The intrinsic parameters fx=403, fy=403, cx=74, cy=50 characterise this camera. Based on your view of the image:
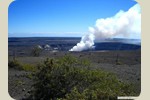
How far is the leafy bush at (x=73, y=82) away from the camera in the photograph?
4.40 meters

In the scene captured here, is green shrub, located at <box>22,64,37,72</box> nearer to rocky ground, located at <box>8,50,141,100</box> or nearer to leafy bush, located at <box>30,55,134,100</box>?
rocky ground, located at <box>8,50,141,100</box>

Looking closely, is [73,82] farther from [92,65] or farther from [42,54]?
[42,54]

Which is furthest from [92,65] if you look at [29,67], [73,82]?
[29,67]

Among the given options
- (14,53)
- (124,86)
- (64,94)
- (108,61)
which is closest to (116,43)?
(124,86)

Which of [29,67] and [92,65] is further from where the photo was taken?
[29,67]

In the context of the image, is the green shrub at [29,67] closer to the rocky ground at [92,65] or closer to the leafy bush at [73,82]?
the rocky ground at [92,65]

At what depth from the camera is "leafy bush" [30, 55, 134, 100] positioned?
4.40 metres

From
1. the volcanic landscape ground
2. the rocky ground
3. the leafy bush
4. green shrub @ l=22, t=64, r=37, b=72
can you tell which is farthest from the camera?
green shrub @ l=22, t=64, r=37, b=72

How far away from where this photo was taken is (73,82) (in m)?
4.97

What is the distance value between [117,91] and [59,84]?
0.93 m

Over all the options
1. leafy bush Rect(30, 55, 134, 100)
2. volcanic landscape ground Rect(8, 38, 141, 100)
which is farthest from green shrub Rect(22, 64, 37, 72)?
leafy bush Rect(30, 55, 134, 100)

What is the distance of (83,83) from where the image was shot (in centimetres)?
488

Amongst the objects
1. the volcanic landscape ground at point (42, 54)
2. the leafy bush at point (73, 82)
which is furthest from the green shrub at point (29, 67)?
the leafy bush at point (73, 82)

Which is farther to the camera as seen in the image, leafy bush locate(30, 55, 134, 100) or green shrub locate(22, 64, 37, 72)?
green shrub locate(22, 64, 37, 72)
